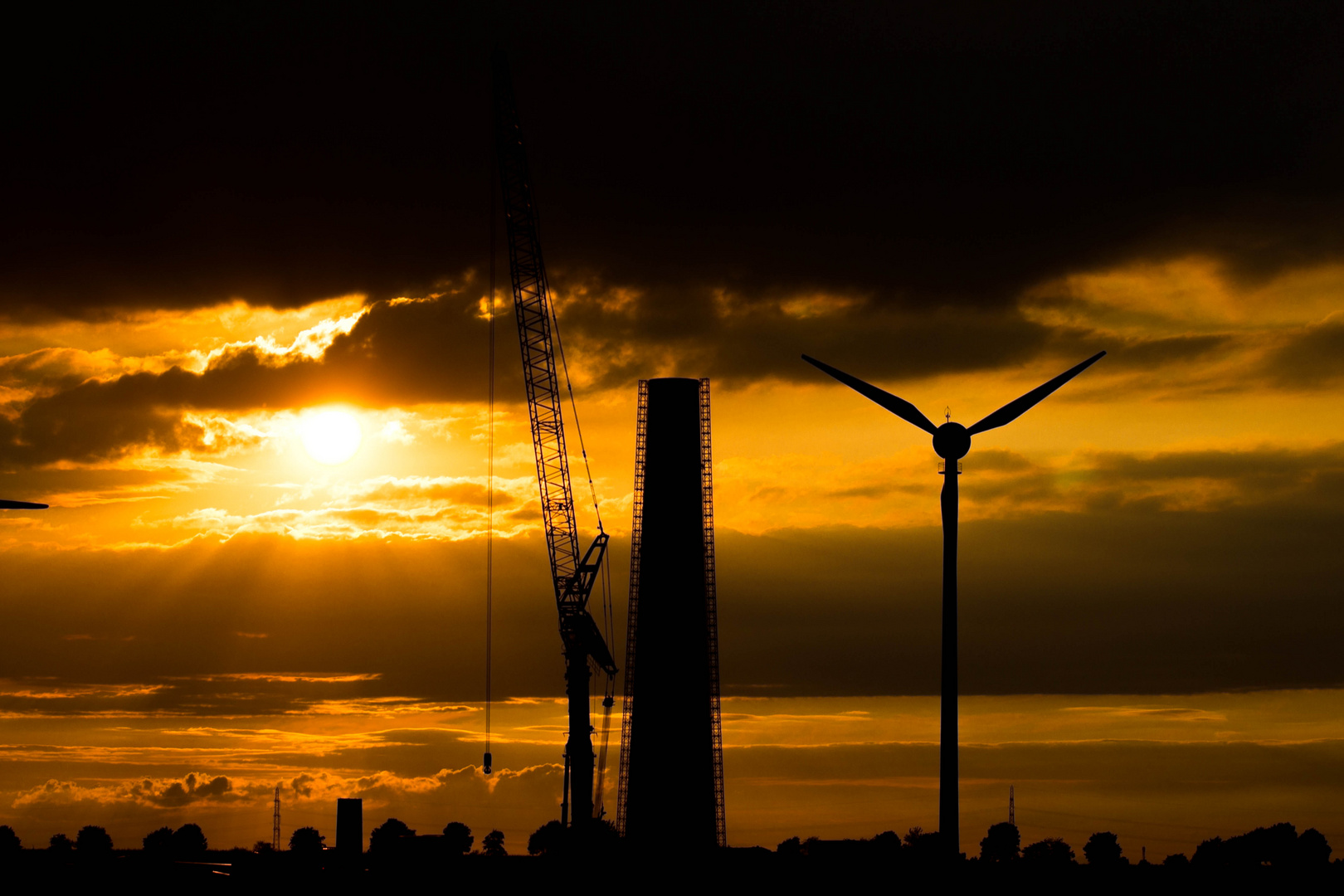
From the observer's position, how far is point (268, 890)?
137625 mm

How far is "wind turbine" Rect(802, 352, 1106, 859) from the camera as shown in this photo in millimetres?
55969

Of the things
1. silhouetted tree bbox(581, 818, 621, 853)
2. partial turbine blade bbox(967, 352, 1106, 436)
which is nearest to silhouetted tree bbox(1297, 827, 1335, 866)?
silhouetted tree bbox(581, 818, 621, 853)

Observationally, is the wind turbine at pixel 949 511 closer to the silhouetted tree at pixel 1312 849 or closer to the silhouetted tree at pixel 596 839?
the silhouetted tree at pixel 596 839

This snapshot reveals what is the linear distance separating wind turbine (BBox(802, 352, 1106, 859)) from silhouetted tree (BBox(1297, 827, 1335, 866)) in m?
147

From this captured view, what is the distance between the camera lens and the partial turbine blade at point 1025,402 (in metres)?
64.2

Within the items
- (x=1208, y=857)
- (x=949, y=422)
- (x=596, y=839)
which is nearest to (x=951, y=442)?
(x=949, y=422)

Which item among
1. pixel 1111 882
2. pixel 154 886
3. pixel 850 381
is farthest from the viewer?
pixel 1111 882

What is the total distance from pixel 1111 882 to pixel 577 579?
69701 mm

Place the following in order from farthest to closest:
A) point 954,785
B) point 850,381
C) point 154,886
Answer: point 154,886 → point 850,381 → point 954,785

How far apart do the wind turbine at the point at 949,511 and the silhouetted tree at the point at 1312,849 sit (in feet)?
483

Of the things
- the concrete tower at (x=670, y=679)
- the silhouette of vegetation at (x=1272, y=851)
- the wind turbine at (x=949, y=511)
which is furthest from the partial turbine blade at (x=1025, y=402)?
the silhouette of vegetation at (x=1272, y=851)

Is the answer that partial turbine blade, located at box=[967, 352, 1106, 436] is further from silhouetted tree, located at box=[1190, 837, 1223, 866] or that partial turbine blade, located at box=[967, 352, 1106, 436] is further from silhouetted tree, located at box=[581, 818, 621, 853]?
silhouetted tree, located at box=[1190, 837, 1223, 866]

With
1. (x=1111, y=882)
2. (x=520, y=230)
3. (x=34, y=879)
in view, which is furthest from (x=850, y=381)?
(x=1111, y=882)

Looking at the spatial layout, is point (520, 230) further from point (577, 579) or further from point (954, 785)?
point (954, 785)
